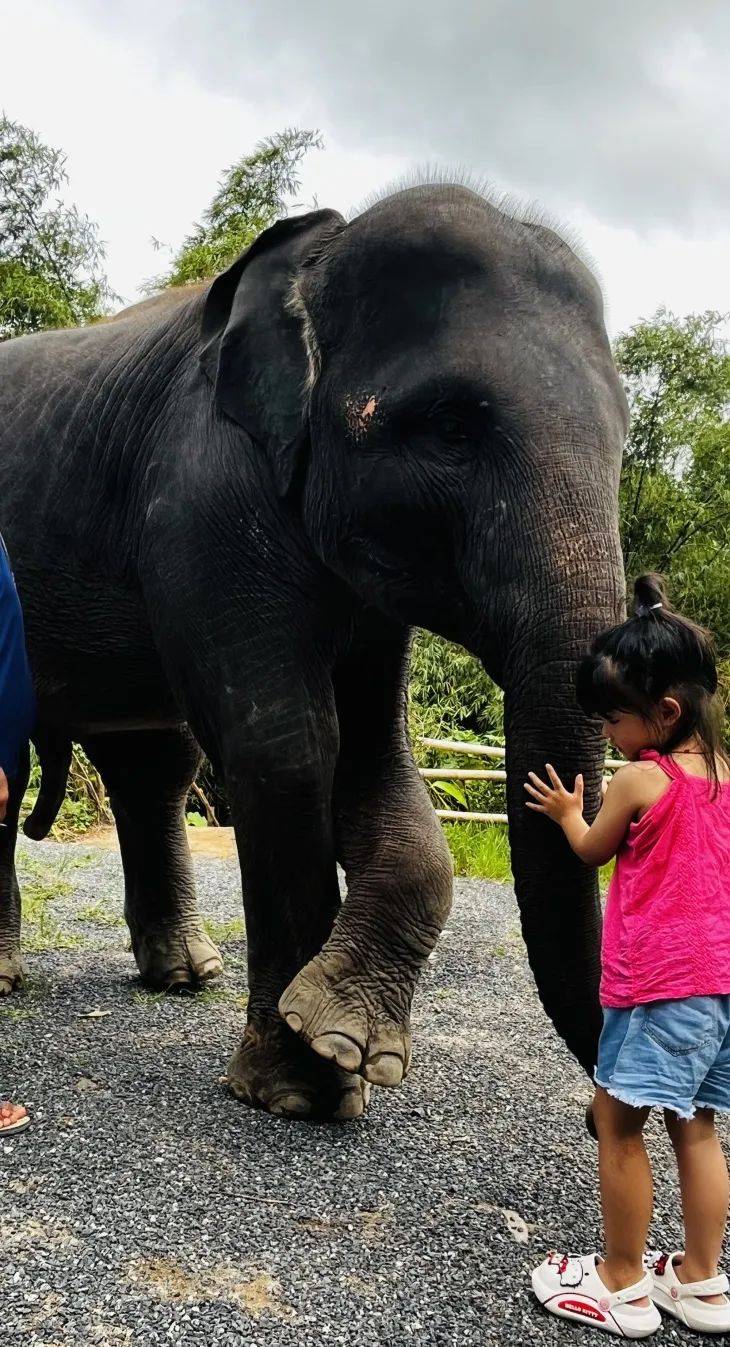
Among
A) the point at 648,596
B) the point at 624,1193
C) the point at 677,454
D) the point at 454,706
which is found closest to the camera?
the point at 624,1193

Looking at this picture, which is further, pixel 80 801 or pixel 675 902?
pixel 80 801

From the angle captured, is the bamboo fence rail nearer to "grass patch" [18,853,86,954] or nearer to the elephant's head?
"grass patch" [18,853,86,954]

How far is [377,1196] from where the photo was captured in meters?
2.48

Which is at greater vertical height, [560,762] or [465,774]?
[560,762]

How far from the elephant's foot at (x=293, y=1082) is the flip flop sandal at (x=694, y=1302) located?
39.2 inches

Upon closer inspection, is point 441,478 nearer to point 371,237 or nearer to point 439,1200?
point 371,237

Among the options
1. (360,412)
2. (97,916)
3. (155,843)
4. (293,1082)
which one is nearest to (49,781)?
(155,843)

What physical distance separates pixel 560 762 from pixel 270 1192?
1.10 m

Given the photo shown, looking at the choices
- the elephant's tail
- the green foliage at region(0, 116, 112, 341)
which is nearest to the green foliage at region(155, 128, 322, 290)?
the green foliage at region(0, 116, 112, 341)

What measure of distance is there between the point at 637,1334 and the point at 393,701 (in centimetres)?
178

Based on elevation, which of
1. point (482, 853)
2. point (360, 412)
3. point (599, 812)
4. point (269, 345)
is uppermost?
point (269, 345)

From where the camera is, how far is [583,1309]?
79.8 inches

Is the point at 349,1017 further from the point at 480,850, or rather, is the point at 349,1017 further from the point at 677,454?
the point at 677,454

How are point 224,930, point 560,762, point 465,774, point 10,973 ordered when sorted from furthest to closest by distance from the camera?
1. point 465,774
2. point 224,930
3. point 10,973
4. point 560,762
